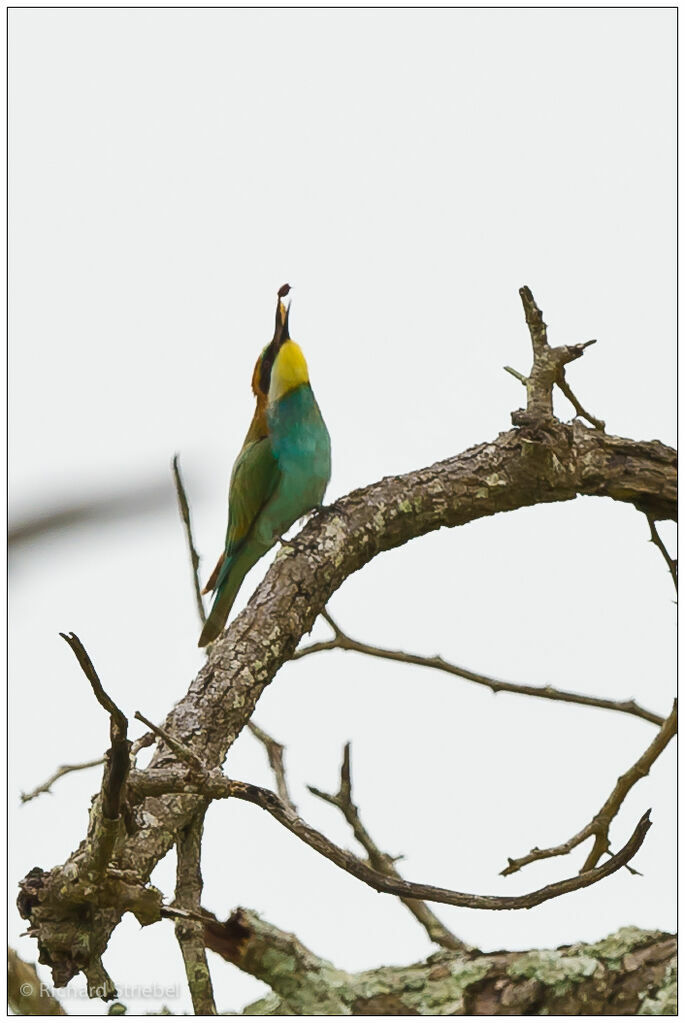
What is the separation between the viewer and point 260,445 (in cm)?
343

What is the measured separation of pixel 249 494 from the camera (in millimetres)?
3344

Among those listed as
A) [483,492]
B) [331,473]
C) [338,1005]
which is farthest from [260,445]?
[338,1005]

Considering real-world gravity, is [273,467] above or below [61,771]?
above

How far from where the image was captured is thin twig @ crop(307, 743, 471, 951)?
7.64 ft

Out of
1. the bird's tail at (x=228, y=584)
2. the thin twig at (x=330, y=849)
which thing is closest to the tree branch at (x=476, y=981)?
the thin twig at (x=330, y=849)

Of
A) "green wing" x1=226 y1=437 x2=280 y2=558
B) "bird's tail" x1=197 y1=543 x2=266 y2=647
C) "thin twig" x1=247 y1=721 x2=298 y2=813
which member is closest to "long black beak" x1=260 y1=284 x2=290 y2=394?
"green wing" x1=226 y1=437 x2=280 y2=558

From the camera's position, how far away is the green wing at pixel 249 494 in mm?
3338

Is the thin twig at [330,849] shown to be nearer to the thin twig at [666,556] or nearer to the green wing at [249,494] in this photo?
Answer: the thin twig at [666,556]

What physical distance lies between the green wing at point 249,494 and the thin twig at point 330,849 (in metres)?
1.80

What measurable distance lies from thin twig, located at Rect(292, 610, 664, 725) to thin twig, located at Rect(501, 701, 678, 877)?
0.20 meters

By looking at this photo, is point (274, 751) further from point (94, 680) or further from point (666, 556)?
point (94, 680)

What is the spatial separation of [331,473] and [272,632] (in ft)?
3.59

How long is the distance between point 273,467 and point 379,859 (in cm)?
131

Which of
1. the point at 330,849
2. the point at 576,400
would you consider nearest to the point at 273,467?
the point at 576,400
